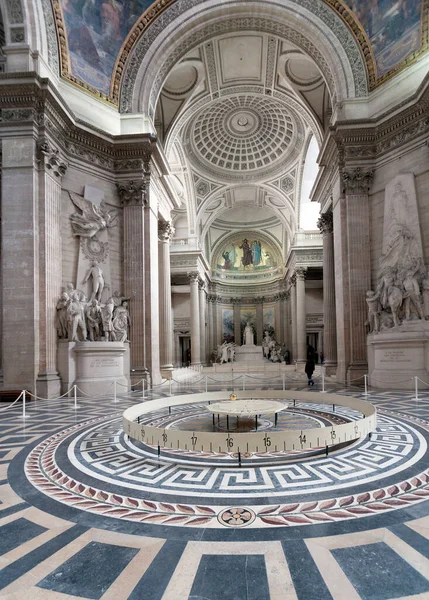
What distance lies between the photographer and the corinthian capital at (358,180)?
1477cm

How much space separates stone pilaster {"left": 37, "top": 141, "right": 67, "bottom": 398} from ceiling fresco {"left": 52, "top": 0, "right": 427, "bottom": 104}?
4149 mm

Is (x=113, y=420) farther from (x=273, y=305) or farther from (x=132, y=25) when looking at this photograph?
(x=273, y=305)

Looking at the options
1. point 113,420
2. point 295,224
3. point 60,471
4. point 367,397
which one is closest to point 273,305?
point 295,224

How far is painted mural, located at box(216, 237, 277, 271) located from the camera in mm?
43125

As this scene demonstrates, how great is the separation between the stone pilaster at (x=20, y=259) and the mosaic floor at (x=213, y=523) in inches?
248

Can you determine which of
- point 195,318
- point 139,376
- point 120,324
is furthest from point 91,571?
point 195,318

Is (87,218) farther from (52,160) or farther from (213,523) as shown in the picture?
(213,523)

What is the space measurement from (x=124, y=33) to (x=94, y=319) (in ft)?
37.9

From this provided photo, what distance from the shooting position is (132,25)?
15539 millimetres

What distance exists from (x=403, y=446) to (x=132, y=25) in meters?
17.6

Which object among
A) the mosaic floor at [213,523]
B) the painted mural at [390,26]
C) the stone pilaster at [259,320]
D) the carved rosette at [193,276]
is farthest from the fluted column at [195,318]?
the mosaic floor at [213,523]

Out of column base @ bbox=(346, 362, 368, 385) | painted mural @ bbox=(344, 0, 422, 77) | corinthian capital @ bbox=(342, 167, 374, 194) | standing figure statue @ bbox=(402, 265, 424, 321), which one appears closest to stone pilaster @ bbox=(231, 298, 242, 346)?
column base @ bbox=(346, 362, 368, 385)

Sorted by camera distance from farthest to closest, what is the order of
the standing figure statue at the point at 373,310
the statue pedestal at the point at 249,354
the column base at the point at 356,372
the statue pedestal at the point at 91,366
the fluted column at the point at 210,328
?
the fluted column at the point at 210,328
the statue pedestal at the point at 249,354
the column base at the point at 356,372
the standing figure statue at the point at 373,310
the statue pedestal at the point at 91,366

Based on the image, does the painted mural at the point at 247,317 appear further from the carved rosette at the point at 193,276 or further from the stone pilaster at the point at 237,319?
the carved rosette at the point at 193,276
